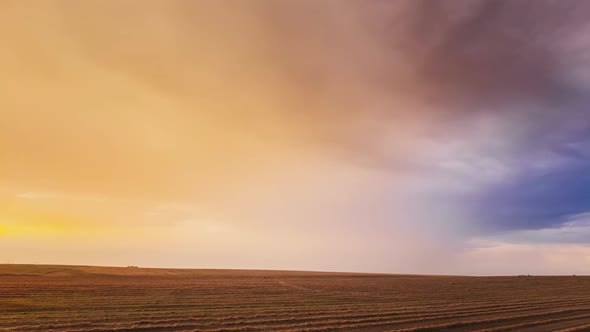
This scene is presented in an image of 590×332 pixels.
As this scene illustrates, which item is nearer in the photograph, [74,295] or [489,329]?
[489,329]

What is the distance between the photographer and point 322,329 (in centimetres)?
2336

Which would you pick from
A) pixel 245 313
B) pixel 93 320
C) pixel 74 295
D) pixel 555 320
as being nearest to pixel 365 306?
pixel 245 313

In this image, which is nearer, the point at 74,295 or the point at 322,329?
the point at 322,329

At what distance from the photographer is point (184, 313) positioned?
1153 inches

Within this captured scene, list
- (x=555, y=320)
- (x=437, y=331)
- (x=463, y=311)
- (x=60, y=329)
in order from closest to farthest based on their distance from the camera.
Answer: (x=60, y=329) → (x=437, y=331) → (x=555, y=320) → (x=463, y=311)

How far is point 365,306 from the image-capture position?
36.0 m

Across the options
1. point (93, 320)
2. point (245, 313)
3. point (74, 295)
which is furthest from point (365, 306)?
point (74, 295)

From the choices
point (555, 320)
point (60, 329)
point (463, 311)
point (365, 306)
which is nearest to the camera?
point (60, 329)

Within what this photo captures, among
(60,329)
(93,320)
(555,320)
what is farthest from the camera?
(555,320)

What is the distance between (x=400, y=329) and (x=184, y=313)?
16388 millimetres

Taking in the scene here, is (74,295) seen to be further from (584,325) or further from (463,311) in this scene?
(584,325)

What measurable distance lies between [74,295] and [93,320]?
19.7 meters

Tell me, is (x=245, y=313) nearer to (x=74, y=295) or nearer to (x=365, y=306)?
(x=365, y=306)

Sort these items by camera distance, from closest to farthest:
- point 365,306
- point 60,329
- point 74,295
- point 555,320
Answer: point 60,329, point 555,320, point 365,306, point 74,295
